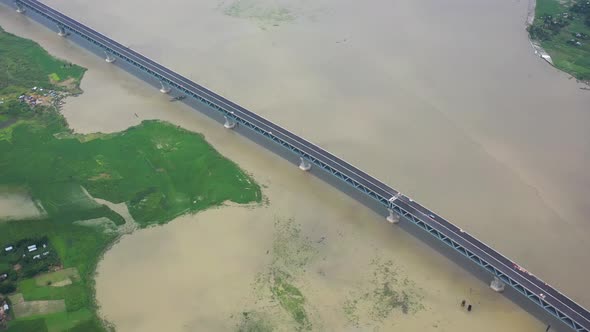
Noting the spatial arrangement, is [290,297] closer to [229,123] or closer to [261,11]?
[229,123]

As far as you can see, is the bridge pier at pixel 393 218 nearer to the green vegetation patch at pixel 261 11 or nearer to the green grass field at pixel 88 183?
the green grass field at pixel 88 183

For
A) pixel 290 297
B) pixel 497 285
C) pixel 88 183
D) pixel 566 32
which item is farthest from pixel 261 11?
pixel 497 285

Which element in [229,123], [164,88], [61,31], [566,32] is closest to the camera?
[229,123]

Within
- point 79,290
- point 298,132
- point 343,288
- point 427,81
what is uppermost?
point 427,81

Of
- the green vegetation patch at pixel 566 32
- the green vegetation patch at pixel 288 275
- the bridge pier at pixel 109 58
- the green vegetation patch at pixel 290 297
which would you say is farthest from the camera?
the bridge pier at pixel 109 58

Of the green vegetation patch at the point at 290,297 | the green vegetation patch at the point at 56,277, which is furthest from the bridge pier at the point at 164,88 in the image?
the green vegetation patch at the point at 290,297

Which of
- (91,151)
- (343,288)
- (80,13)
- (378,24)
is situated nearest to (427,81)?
(378,24)

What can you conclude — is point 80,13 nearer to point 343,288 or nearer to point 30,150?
point 30,150
